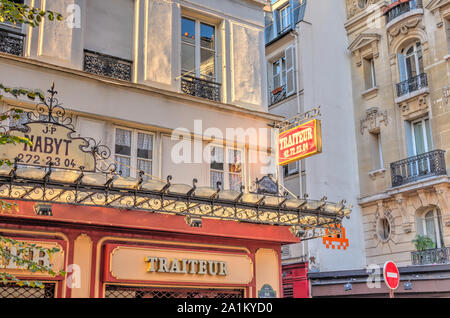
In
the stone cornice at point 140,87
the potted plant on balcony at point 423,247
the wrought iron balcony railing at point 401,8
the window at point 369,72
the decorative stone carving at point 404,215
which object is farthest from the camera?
the window at point 369,72

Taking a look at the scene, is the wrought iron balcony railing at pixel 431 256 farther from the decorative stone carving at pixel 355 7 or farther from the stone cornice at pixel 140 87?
the decorative stone carving at pixel 355 7

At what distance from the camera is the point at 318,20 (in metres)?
21.7

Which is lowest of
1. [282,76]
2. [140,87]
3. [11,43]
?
[140,87]

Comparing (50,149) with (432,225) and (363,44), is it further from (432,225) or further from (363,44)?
(363,44)

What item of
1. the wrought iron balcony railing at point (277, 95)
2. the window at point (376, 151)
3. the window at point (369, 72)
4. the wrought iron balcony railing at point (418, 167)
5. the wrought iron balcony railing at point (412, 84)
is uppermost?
the window at point (369, 72)

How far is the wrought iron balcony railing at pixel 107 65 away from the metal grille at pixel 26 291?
13.9 ft

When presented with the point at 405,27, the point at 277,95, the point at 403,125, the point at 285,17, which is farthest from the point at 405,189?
the point at 285,17

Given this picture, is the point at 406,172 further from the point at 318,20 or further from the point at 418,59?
the point at 318,20

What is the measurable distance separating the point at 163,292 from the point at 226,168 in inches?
120

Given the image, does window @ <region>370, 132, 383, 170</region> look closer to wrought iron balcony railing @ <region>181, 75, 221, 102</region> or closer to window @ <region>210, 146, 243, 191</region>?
window @ <region>210, 146, 243, 191</region>

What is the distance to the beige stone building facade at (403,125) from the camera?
18.1m

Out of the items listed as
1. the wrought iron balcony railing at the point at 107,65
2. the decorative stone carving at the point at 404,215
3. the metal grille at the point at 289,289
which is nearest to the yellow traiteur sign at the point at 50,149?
the wrought iron balcony railing at the point at 107,65

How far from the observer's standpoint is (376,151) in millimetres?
20812

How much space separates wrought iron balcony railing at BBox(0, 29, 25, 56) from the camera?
33.1 ft
